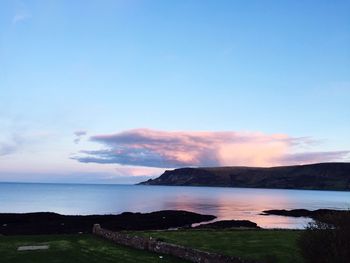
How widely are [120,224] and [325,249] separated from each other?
47.7 m

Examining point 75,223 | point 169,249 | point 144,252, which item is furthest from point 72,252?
point 75,223

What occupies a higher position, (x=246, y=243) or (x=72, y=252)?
(x=72, y=252)

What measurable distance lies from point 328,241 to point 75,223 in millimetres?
50580

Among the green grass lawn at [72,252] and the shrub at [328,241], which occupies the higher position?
the shrub at [328,241]

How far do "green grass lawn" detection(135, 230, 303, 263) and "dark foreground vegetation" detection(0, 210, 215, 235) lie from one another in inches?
865

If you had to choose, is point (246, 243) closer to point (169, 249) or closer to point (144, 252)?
point (169, 249)

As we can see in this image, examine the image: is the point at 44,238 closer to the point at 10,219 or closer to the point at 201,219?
the point at 10,219

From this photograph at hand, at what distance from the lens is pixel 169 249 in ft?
90.4

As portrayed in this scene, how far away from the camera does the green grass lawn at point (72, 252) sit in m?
25.5

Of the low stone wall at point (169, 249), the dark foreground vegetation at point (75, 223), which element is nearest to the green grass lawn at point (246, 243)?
the low stone wall at point (169, 249)

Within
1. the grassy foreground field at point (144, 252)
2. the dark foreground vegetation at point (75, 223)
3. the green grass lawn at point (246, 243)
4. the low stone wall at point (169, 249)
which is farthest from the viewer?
the dark foreground vegetation at point (75, 223)

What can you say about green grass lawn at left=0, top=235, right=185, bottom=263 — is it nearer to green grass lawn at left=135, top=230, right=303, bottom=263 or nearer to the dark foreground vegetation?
green grass lawn at left=135, top=230, right=303, bottom=263

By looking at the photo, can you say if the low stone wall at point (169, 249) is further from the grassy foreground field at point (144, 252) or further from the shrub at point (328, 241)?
the shrub at point (328, 241)

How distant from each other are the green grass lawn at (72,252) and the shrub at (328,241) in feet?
31.7
